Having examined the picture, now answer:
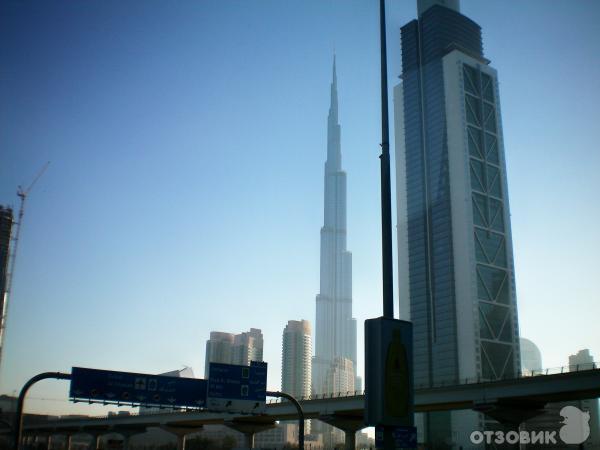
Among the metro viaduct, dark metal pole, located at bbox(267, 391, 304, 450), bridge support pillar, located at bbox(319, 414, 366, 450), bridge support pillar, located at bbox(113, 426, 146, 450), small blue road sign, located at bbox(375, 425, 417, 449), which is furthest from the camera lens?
bridge support pillar, located at bbox(113, 426, 146, 450)

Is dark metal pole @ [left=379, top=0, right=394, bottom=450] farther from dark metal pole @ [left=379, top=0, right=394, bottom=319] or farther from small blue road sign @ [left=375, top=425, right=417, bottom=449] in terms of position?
small blue road sign @ [left=375, top=425, right=417, bottom=449]

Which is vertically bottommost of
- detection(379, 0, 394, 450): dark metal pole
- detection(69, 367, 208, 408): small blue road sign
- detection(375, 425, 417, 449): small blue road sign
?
detection(375, 425, 417, 449): small blue road sign

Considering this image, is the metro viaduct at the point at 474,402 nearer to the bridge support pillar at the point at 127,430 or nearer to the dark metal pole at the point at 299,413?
the bridge support pillar at the point at 127,430

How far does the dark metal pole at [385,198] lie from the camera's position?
2119 centimetres

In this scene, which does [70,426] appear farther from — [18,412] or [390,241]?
[390,241]

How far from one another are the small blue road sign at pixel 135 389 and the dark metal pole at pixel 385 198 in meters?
25.1

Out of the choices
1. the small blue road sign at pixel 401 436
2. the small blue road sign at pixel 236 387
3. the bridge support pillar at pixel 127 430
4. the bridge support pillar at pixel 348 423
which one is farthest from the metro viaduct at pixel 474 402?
the small blue road sign at pixel 401 436

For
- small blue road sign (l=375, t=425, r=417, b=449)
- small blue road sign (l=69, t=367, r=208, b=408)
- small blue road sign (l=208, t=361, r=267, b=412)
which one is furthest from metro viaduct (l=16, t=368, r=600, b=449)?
small blue road sign (l=375, t=425, r=417, b=449)

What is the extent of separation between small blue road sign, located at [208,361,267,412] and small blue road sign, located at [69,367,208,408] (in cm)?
205

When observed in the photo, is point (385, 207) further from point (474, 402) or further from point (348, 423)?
point (348, 423)

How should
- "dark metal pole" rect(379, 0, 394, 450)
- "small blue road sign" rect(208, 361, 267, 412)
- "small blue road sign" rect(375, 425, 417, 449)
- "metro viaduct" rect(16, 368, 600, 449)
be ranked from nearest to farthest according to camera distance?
"small blue road sign" rect(375, 425, 417, 449) < "dark metal pole" rect(379, 0, 394, 450) < "small blue road sign" rect(208, 361, 267, 412) < "metro viaduct" rect(16, 368, 600, 449)

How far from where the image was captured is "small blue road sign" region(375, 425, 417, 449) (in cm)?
2064

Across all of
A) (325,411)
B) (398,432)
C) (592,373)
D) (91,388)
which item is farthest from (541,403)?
(398,432)

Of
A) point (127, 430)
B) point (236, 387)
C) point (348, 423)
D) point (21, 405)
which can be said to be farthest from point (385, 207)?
point (127, 430)
